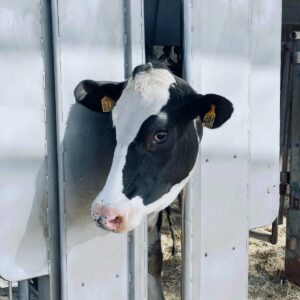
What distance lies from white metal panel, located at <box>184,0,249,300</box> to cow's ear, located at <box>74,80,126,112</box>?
16.4 inches

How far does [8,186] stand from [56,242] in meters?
0.37

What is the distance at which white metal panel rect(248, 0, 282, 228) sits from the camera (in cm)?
318

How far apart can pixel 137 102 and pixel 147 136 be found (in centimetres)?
17

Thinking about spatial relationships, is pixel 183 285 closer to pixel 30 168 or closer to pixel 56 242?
pixel 56 242

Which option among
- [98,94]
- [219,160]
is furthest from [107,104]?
[219,160]

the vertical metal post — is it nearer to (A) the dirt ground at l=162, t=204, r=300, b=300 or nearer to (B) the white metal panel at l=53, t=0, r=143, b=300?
(A) the dirt ground at l=162, t=204, r=300, b=300

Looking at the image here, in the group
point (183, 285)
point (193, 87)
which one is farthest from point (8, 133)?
point (183, 285)

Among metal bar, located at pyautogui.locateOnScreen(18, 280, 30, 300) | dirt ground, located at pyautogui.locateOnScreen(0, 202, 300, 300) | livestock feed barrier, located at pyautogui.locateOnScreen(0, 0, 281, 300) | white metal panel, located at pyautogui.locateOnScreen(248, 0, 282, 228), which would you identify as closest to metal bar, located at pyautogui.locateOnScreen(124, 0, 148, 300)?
livestock feed barrier, located at pyautogui.locateOnScreen(0, 0, 281, 300)

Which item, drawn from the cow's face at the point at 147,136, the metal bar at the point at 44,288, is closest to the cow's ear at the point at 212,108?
the cow's face at the point at 147,136

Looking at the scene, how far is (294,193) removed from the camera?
15.3 ft

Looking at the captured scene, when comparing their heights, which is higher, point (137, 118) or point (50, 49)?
point (50, 49)

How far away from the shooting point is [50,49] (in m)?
2.53

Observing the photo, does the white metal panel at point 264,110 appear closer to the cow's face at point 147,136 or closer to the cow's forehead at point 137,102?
the cow's face at point 147,136

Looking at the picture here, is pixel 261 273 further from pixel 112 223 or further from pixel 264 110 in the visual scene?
pixel 112 223
